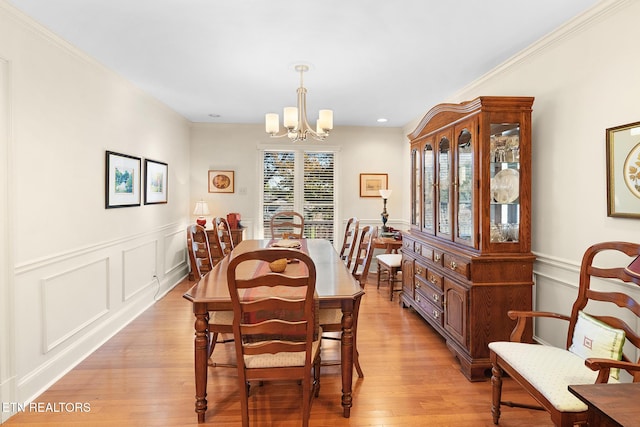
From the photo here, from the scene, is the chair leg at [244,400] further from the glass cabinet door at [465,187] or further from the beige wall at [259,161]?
the beige wall at [259,161]

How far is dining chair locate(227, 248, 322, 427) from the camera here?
5.78 feet

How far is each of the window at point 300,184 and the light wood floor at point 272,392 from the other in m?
3.02

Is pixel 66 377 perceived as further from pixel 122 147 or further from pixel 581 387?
pixel 581 387

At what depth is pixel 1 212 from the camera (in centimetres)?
213

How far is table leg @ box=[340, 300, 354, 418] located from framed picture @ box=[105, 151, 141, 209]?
255cm

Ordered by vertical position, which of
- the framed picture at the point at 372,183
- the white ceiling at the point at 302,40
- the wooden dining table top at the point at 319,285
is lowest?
the wooden dining table top at the point at 319,285

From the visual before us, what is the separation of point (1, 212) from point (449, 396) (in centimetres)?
302

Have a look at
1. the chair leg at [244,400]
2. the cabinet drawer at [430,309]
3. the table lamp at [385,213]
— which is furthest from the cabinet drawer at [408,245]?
the chair leg at [244,400]

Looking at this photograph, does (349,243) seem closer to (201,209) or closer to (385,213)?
(385,213)

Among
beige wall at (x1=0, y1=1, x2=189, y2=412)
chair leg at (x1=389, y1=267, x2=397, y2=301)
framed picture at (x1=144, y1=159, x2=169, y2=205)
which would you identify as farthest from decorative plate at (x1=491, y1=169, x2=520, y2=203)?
framed picture at (x1=144, y1=159, x2=169, y2=205)

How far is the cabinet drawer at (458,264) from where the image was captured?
2.68 metres

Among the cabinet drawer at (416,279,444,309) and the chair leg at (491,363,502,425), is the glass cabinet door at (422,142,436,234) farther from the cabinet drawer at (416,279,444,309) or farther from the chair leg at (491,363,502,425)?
the chair leg at (491,363,502,425)

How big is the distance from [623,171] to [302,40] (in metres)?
2.29

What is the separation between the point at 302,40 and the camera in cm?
274
